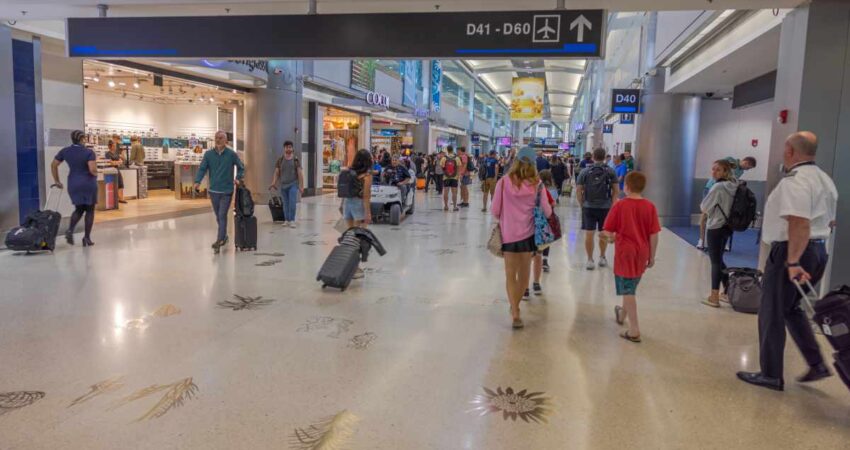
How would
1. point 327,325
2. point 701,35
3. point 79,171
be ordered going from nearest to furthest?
1. point 327,325
2. point 79,171
3. point 701,35

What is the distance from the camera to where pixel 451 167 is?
1449 centimetres

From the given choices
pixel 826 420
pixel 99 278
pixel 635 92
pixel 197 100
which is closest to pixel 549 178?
pixel 826 420

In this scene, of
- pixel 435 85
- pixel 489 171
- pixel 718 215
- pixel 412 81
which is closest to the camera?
pixel 718 215

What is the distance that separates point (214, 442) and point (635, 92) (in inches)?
536

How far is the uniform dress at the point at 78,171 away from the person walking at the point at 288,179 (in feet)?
10.5

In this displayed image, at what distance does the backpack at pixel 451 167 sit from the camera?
568 inches

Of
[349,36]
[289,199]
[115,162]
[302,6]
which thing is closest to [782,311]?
[349,36]

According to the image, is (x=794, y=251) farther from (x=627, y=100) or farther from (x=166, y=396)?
(x=627, y=100)

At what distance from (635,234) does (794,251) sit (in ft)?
4.34

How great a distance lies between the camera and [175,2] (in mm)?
6434

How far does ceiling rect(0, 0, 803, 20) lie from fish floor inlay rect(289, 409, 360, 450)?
15.1 ft

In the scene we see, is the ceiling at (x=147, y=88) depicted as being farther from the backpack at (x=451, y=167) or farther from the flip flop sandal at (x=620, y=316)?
the flip flop sandal at (x=620, y=316)

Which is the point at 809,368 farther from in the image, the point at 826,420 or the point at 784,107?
the point at 784,107

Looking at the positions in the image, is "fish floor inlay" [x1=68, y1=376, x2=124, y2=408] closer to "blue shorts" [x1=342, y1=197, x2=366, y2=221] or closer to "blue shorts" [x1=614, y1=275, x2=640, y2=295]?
"blue shorts" [x1=342, y1=197, x2=366, y2=221]
